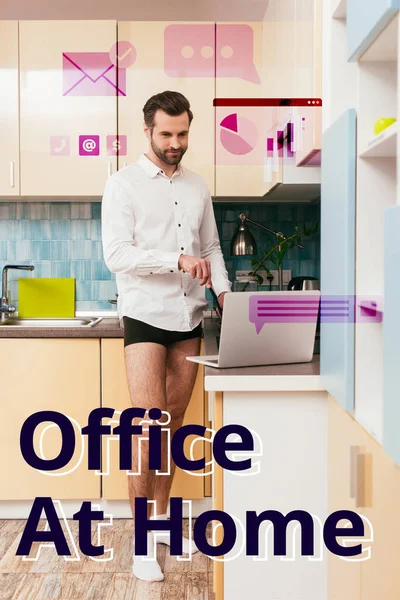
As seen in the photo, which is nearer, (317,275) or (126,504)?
(126,504)

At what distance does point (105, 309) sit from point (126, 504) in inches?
37.5

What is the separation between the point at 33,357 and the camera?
293 centimetres

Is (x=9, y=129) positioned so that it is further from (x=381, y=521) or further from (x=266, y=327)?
(x=381, y=521)

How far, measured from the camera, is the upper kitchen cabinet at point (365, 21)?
1.17 metres

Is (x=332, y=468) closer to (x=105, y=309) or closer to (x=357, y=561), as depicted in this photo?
(x=357, y=561)

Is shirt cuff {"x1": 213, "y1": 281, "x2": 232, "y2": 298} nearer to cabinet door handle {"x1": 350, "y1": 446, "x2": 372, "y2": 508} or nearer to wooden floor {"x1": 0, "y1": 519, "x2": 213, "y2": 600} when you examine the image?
wooden floor {"x1": 0, "y1": 519, "x2": 213, "y2": 600}

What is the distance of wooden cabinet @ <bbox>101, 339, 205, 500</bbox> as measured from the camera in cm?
292

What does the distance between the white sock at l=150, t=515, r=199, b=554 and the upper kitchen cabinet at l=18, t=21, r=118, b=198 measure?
145cm

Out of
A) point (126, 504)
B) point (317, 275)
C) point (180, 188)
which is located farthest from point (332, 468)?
point (317, 275)

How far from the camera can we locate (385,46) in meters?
1.40

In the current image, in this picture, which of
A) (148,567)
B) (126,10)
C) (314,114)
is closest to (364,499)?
(314,114)

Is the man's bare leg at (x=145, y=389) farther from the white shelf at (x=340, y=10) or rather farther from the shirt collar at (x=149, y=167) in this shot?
the white shelf at (x=340, y=10)

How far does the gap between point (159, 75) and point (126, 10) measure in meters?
0.59

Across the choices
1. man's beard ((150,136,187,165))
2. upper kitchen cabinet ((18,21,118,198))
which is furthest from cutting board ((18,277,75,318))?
man's beard ((150,136,187,165))
